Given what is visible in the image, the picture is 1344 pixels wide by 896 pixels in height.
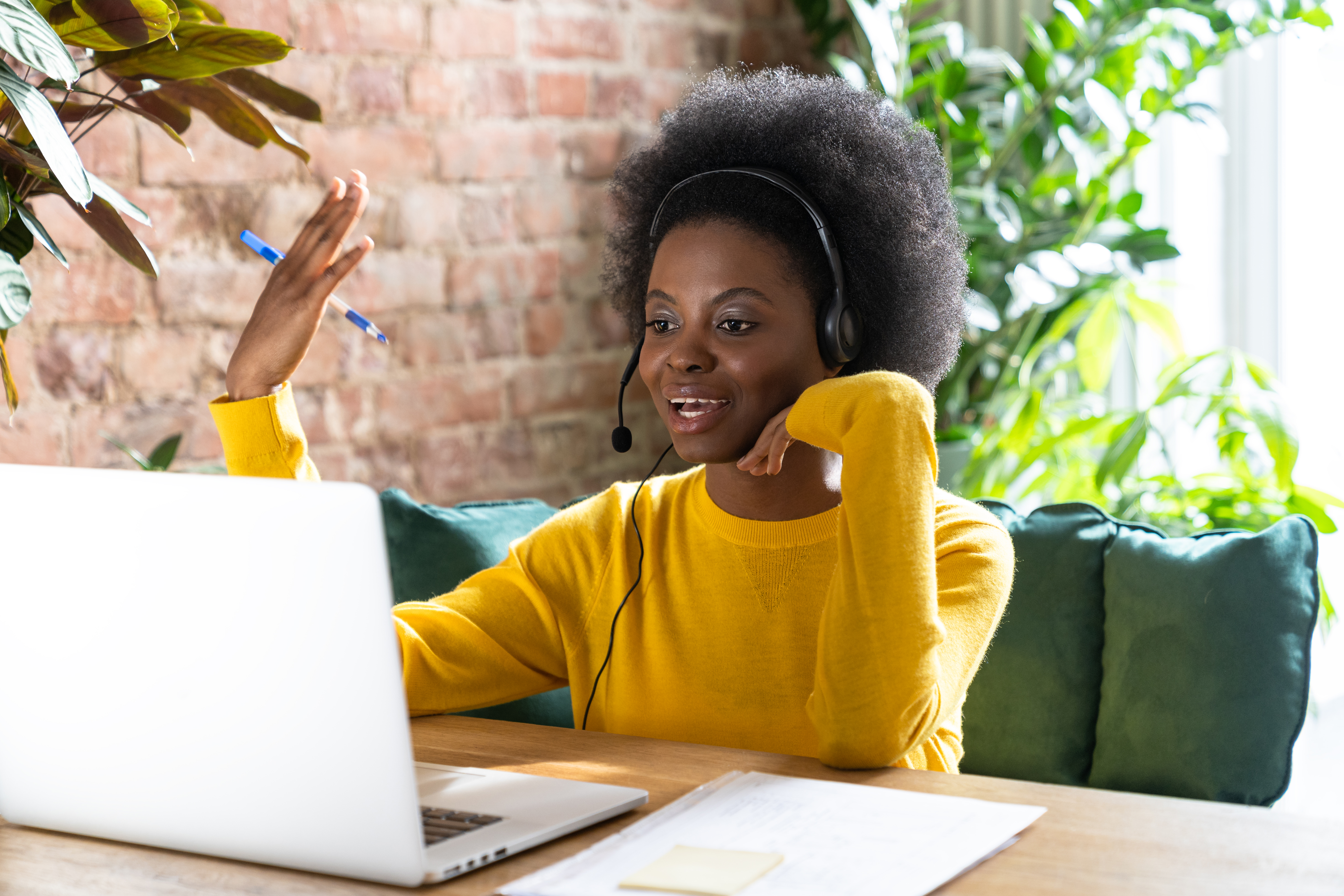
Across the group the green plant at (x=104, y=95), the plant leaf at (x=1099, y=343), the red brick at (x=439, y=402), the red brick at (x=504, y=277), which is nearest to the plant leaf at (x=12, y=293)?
the green plant at (x=104, y=95)

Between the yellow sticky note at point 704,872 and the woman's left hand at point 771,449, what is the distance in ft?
1.56

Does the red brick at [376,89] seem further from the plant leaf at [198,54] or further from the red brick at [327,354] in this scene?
the plant leaf at [198,54]

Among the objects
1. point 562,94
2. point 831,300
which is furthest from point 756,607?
point 562,94

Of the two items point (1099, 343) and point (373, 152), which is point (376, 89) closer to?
point (373, 152)

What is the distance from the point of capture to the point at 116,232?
3.96ft

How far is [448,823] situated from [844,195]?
0.78 metres

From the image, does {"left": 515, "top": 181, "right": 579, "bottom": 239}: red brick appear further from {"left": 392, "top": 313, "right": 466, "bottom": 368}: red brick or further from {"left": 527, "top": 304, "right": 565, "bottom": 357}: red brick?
{"left": 392, "top": 313, "right": 466, "bottom": 368}: red brick

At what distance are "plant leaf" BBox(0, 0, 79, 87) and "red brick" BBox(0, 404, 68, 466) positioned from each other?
2.99 ft

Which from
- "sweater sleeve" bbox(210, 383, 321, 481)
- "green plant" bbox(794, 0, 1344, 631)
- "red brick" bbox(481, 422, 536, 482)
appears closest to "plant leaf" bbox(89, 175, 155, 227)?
"sweater sleeve" bbox(210, 383, 321, 481)

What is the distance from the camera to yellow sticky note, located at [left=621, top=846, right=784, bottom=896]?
0.73 meters

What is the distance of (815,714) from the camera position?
3.34 feet

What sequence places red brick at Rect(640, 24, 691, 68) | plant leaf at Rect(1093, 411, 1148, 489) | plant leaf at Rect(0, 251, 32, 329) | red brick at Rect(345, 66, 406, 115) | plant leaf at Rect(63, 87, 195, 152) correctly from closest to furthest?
plant leaf at Rect(0, 251, 32, 329) < plant leaf at Rect(63, 87, 195, 152) < plant leaf at Rect(1093, 411, 1148, 489) < red brick at Rect(345, 66, 406, 115) < red brick at Rect(640, 24, 691, 68)

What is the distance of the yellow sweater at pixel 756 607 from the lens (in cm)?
101

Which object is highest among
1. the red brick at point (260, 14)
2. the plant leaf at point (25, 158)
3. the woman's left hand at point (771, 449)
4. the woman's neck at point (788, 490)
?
the red brick at point (260, 14)
